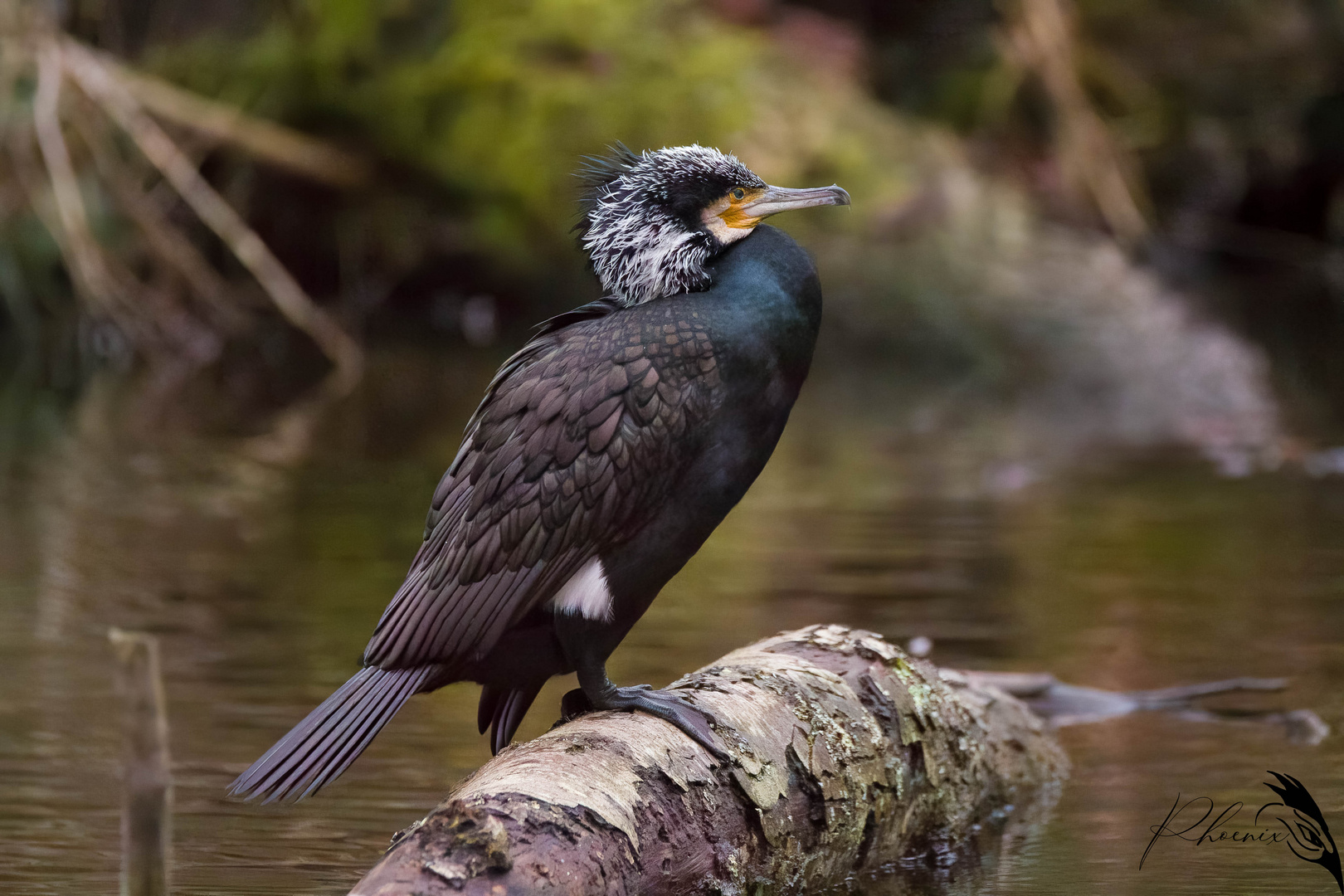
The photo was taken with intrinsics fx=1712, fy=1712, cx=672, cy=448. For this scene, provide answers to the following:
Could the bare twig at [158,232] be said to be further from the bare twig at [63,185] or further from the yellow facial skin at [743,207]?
the yellow facial skin at [743,207]

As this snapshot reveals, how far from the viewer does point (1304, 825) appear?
402cm

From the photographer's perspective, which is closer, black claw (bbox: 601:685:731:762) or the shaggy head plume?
black claw (bbox: 601:685:731:762)

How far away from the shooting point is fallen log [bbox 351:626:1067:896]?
9.80 ft

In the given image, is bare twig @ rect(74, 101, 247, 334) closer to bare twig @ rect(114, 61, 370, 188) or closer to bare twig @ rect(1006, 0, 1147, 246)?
bare twig @ rect(114, 61, 370, 188)

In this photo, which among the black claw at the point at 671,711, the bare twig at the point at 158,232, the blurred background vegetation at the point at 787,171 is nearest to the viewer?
the black claw at the point at 671,711

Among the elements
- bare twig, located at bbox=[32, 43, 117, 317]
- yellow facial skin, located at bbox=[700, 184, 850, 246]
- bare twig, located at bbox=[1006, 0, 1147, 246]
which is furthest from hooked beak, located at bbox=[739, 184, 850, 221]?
bare twig, located at bbox=[1006, 0, 1147, 246]

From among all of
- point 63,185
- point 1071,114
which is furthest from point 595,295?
point 1071,114

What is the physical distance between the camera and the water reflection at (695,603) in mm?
4117

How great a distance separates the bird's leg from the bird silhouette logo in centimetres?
136

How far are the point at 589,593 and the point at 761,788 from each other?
572 millimetres

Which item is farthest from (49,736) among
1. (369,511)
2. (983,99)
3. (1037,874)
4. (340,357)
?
(983,99)

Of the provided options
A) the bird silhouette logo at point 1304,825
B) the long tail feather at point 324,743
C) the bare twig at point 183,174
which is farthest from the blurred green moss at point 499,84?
the long tail feather at point 324,743

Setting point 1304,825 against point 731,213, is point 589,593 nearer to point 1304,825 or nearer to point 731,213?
point 731,213

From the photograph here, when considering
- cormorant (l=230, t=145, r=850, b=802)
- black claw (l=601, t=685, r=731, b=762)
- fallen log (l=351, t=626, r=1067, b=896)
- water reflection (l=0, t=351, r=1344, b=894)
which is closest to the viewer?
fallen log (l=351, t=626, r=1067, b=896)
